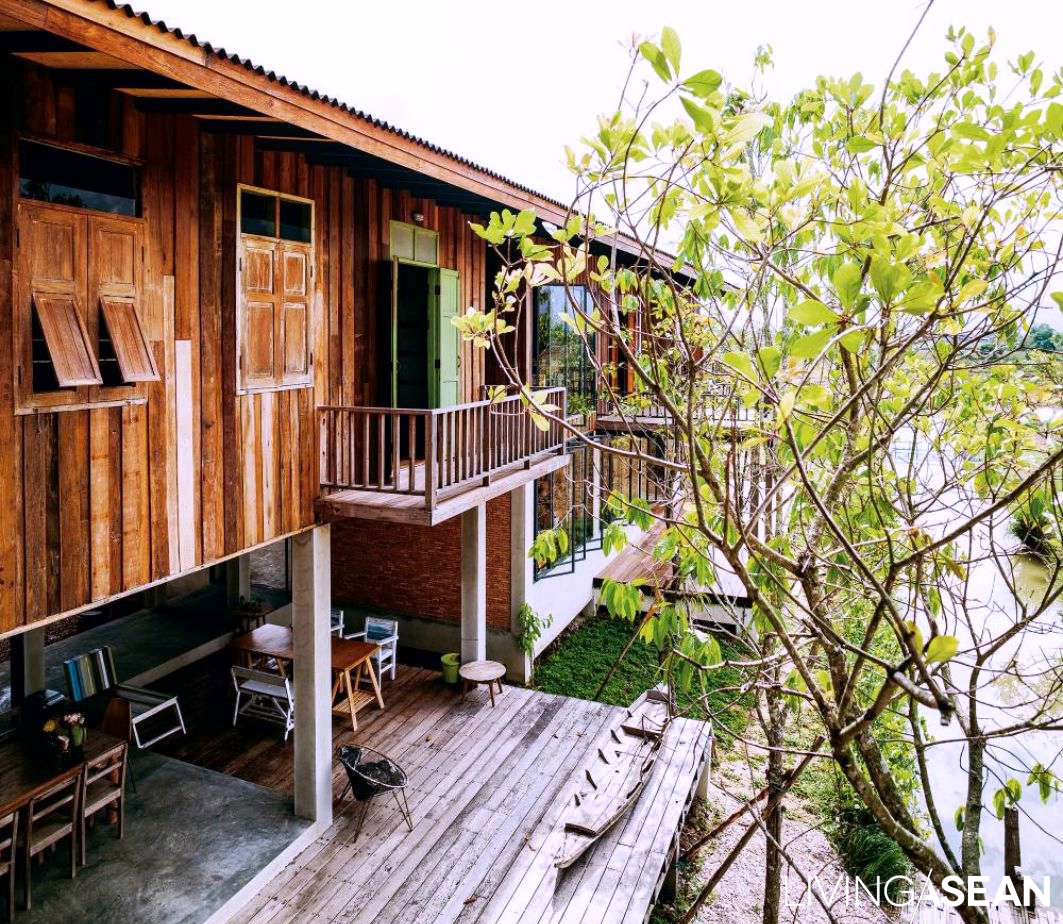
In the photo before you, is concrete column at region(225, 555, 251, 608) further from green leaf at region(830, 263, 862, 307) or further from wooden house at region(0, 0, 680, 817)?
green leaf at region(830, 263, 862, 307)

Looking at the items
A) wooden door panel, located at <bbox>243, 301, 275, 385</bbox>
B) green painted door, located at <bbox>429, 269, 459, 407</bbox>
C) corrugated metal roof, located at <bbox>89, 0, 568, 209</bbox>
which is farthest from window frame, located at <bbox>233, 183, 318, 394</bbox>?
green painted door, located at <bbox>429, 269, 459, 407</bbox>

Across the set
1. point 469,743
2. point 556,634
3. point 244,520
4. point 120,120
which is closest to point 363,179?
point 120,120

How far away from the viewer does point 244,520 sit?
246 inches

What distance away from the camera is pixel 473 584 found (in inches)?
436

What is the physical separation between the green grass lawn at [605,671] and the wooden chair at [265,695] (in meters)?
3.81

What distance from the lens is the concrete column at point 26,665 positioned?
8.72m

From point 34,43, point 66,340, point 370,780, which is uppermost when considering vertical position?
point 34,43

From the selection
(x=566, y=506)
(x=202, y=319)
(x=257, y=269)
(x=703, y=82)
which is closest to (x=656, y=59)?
(x=703, y=82)

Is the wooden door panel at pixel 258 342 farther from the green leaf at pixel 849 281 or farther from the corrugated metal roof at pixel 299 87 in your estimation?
the green leaf at pixel 849 281

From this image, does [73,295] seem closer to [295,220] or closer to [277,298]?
[277,298]

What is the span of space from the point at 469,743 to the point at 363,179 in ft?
22.1

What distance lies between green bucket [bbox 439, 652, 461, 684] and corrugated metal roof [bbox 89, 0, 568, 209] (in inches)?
265

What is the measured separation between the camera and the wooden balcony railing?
270 inches

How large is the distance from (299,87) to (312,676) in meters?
5.22
